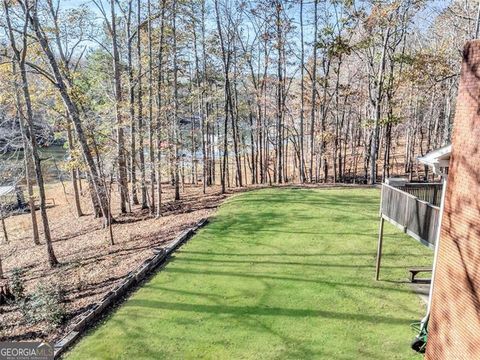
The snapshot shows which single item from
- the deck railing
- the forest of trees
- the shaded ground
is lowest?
the shaded ground

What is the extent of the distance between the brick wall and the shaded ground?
7005 millimetres

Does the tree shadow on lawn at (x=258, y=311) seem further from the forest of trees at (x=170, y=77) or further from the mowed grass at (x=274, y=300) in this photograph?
the forest of trees at (x=170, y=77)

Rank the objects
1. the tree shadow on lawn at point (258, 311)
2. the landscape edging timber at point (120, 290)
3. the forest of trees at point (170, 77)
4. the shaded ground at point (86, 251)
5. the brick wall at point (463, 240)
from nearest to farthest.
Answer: the brick wall at point (463, 240) → the landscape edging timber at point (120, 290) → the tree shadow on lawn at point (258, 311) → the shaded ground at point (86, 251) → the forest of trees at point (170, 77)

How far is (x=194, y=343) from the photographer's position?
6.58 meters

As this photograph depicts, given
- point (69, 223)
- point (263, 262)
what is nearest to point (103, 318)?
point (263, 262)

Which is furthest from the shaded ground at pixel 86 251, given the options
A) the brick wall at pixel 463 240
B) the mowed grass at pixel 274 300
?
the brick wall at pixel 463 240

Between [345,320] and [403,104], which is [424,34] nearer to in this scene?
[403,104]

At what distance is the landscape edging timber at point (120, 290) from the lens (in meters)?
6.71

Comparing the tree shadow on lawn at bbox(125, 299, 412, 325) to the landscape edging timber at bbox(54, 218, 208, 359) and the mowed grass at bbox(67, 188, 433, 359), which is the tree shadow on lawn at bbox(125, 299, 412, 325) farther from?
the landscape edging timber at bbox(54, 218, 208, 359)

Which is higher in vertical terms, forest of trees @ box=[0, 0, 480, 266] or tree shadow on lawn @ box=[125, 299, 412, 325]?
forest of trees @ box=[0, 0, 480, 266]

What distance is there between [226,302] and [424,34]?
1010 inches

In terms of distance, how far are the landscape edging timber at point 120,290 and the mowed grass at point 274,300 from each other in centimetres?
26

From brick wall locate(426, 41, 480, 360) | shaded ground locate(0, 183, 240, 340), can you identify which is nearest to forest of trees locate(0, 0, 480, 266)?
shaded ground locate(0, 183, 240, 340)

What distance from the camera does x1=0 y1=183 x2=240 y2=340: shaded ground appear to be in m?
8.41
